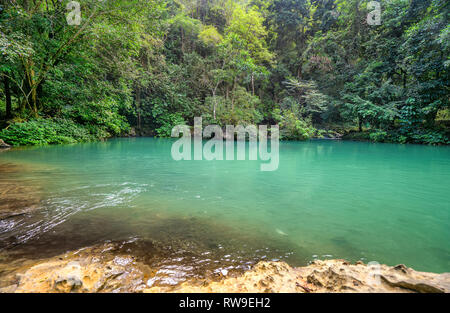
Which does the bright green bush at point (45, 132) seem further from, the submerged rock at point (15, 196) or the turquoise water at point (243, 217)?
the submerged rock at point (15, 196)

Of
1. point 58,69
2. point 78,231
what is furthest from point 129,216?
point 58,69

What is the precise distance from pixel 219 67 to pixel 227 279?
19755 millimetres

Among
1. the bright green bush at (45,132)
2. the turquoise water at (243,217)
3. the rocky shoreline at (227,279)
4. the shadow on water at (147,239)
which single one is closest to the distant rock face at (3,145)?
the bright green bush at (45,132)

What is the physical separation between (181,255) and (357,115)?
18.6 m

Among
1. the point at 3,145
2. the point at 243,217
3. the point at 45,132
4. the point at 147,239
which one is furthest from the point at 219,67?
the point at 147,239

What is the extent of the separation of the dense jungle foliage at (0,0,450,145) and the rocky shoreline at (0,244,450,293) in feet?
22.8

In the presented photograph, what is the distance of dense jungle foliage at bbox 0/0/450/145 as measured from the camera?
31.3 feet

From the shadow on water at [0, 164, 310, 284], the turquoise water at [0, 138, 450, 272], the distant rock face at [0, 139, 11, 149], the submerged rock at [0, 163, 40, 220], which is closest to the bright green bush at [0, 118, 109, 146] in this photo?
the distant rock face at [0, 139, 11, 149]

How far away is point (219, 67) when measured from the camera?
19.3 m

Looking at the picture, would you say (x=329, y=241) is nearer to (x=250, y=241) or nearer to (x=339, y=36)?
(x=250, y=241)

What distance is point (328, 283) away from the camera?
1295 mm

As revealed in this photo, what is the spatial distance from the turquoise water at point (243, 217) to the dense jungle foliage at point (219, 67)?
550 centimetres

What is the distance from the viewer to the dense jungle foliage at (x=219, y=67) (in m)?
9.55

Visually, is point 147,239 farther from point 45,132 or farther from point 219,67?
point 219,67
